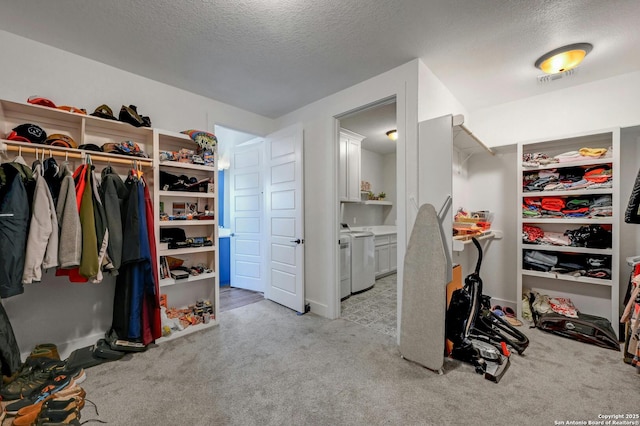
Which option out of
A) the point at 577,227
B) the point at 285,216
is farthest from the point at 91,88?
the point at 577,227

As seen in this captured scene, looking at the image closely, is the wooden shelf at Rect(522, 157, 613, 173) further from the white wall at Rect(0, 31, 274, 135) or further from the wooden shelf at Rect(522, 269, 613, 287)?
the white wall at Rect(0, 31, 274, 135)

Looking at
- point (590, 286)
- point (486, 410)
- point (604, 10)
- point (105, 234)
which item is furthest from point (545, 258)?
point (105, 234)

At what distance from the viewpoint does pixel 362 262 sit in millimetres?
4246

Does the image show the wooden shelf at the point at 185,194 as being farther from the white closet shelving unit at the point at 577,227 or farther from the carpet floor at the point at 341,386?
the white closet shelving unit at the point at 577,227

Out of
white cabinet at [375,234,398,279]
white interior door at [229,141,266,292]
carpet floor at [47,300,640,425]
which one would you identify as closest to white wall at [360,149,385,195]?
white cabinet at [375,234,398,279]

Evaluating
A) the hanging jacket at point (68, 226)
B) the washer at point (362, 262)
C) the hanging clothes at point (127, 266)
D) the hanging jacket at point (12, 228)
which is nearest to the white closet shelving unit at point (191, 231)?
the hanging clothes at point (127, 266)

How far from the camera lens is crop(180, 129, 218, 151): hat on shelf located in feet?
8.97

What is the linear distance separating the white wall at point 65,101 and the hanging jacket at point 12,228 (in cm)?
62

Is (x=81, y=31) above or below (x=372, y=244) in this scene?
above

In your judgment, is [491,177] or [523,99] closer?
[523,99]

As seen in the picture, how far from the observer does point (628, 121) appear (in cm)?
258

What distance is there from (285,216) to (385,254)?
257 cm

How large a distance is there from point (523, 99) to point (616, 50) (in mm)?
958

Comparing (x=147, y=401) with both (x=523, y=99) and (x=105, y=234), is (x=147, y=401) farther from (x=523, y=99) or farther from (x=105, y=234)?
(x=523, y=99)
